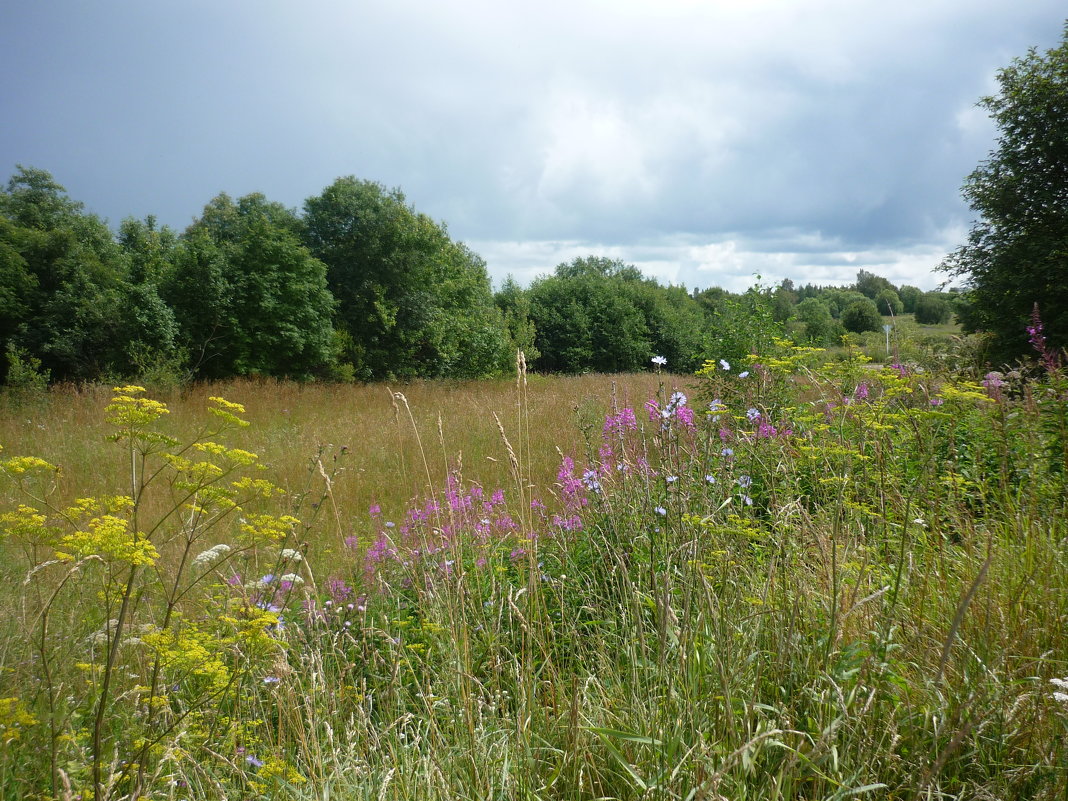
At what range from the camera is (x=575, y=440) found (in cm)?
713

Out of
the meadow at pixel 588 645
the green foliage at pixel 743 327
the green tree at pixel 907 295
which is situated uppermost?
the green tree at pixel 907 295

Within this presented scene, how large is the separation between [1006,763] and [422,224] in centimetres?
2510

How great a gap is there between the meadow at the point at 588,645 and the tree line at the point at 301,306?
581 cm

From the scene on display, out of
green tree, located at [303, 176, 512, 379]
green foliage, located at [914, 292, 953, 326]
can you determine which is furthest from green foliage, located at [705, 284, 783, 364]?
green foliage, located at [914, 292, 953, 326]

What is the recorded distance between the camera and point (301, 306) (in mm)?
19828

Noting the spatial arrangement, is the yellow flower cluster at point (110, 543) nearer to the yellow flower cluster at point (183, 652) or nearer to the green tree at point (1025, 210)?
the yellow flower cluster at point (183, 652)

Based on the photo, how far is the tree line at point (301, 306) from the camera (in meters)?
17.0

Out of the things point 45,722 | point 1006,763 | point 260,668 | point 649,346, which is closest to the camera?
point 1006,763

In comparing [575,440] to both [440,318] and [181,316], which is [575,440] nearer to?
[181,316]

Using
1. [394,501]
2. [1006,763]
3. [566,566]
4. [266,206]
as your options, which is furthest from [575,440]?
[266,206]

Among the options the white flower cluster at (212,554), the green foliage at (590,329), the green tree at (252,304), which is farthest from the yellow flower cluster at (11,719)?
the green foliage at (590,329)

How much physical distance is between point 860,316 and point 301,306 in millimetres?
23263

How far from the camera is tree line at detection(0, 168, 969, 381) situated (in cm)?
1698

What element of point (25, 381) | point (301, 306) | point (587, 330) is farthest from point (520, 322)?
point (25, 381)
